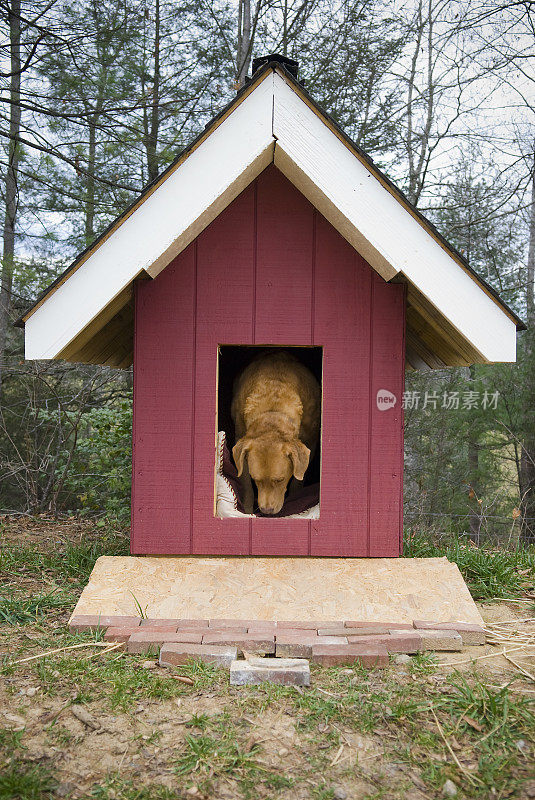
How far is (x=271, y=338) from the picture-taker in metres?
4.44

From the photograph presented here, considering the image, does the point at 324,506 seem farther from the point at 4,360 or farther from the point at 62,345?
→ the point at 4,360

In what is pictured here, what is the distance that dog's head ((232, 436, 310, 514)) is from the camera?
16.4ft

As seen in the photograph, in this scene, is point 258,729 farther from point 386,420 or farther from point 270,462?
point 270,462

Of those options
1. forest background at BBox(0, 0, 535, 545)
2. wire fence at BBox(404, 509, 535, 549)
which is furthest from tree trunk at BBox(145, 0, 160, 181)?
wire fence at BBox(404, 509, 535, 549)

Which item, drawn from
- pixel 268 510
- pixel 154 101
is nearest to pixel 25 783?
pixel 268 510

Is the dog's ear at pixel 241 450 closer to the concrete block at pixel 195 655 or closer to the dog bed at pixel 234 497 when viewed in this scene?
the dog bed at pixel 234 497

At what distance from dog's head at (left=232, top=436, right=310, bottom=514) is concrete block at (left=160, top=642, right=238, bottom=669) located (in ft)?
5.60

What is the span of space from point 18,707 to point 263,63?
384 cm

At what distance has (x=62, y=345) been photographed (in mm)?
3877

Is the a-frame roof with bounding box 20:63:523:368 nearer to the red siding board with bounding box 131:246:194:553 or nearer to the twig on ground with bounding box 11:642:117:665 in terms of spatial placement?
the red siding board with bounding box 131:246:194:553

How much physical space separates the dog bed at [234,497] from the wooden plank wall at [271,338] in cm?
30

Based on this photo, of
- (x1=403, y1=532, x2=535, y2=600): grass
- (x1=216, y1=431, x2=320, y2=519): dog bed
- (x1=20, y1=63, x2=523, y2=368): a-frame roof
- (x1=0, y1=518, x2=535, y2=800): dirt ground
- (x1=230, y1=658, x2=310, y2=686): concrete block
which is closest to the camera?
(x1=0, y1=518, x2=535, y2=800): dirt ground
